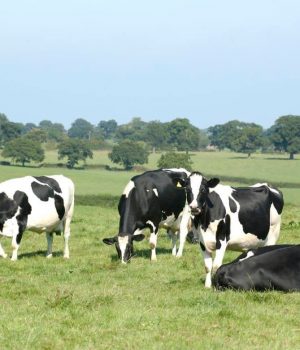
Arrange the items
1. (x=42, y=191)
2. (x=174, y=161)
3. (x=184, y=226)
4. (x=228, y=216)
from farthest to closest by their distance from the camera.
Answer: (x=174, y=161)
(x=184, y=226)
(x=42, y=191)
(x=228, y=216)

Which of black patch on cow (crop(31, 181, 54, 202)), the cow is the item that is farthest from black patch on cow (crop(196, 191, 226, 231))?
black patch on cow (crop(31, 181, 54, 202))

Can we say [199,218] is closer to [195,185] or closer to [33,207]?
[195,185]

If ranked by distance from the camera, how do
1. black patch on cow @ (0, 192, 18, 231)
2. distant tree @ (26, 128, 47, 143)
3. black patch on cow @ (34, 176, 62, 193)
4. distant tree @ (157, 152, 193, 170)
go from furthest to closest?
distant tree @ (26, 128, 47, 143)
distant tree @ (157, 152, 193, 170)
black patch on cow @ (34, 176, 62, 193)
black patch on cow @ (0, 192, 18, 231)

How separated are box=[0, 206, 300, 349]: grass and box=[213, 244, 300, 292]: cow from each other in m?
0.32

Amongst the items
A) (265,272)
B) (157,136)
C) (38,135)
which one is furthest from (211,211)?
(157,136)

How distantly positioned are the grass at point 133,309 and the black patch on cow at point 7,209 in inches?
47.7

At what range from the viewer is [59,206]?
17.8 metres

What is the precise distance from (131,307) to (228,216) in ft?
11.4

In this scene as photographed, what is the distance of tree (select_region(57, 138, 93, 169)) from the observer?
406ft

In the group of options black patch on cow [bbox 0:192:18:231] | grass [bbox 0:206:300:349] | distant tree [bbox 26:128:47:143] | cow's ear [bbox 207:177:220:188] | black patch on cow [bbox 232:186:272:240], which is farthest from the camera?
distant tree [bbox 26:128:47:143]

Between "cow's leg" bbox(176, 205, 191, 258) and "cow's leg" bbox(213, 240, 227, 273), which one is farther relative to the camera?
"cow's leg" bbox(176, 205, 191, 258)

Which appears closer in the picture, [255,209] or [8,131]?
[255,209]

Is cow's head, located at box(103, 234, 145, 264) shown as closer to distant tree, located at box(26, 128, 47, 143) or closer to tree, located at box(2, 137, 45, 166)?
tree, located at box(2, 137, 45, 166)

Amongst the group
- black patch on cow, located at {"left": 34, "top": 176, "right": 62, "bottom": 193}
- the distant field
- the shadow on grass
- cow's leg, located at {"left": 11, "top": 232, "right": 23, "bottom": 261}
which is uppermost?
black patch on cow, located at {"left": 34, "top": 176, "right": 62, "bottom": 193}
